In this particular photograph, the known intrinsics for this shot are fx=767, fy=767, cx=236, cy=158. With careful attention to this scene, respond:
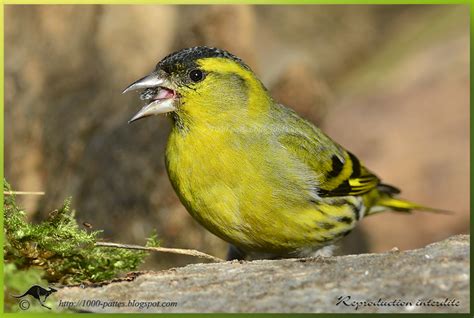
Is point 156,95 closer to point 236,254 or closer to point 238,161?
point 238,161

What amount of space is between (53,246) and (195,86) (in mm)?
1371

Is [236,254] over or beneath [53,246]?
beneath

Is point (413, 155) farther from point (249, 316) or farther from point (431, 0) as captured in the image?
point (249, 316)

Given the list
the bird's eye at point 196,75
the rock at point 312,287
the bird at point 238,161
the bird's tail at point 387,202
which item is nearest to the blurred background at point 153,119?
the bird's tail at point 387,202

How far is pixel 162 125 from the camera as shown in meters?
7.52

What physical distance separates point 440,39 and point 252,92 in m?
6.91

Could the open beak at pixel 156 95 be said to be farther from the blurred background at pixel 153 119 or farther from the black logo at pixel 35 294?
the blurred background at pixel 153 119

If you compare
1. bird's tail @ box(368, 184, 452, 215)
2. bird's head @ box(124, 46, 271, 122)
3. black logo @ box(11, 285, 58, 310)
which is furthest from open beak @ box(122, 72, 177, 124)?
bird's tail @ box(368, 184, 452, 215)

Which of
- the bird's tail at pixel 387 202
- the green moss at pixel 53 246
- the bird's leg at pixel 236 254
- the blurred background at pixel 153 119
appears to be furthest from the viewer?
the blurred background at pixel 153 119

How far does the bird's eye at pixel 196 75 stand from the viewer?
500 cm

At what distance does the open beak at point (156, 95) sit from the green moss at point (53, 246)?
803 millimetres

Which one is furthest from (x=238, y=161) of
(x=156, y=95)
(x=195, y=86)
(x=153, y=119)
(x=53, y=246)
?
(x=153, y=119)

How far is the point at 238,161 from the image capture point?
4.88m

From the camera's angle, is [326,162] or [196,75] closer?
[196,75]
